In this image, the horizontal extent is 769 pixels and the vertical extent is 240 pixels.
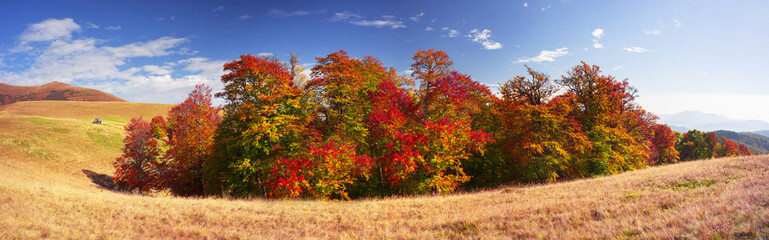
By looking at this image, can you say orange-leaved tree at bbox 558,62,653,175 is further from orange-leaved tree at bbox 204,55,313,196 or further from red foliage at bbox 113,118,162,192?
red foliage at bbox 113,118,162,192

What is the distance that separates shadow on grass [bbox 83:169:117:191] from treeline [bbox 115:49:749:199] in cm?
299

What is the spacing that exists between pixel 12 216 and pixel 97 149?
1722 inches

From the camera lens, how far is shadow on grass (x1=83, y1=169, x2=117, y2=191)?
1220 inches

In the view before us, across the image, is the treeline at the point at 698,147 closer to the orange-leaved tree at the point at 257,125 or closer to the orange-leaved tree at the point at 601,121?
the orange-leaved tree at the point at 601,121

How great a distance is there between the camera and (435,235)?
29.2 ft

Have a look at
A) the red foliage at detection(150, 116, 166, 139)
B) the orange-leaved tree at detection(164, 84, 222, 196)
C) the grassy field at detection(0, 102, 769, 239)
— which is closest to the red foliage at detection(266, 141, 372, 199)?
the grassy field at detection(0, 102, 769, 239)

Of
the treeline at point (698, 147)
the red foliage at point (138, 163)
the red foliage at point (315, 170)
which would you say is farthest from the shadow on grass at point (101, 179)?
the treeline at point (698, 147)

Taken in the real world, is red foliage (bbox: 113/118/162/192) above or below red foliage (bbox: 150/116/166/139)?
below

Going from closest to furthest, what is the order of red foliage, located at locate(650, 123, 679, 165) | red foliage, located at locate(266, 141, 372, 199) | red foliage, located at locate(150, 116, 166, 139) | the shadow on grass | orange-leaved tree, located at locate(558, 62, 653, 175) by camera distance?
red foliage, located at locate(266, 141, 372, 199) → orange-leaved tree, located at locate(558, 62, 653, 175) → the shadow on grass → red foliage, located at locate(650, 123, 679, 165) → red foliage, located at locate(150, 116, 166, 139)

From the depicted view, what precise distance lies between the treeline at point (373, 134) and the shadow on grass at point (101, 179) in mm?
2986

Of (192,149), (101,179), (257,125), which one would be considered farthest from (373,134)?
(101,179)

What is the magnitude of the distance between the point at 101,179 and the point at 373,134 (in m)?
33.9

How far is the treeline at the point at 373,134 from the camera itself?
19.2 metres

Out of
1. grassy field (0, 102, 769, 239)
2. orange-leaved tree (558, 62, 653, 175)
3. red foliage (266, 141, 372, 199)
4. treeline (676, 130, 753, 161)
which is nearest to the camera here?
grassy field (0, 102, 769, 239)
